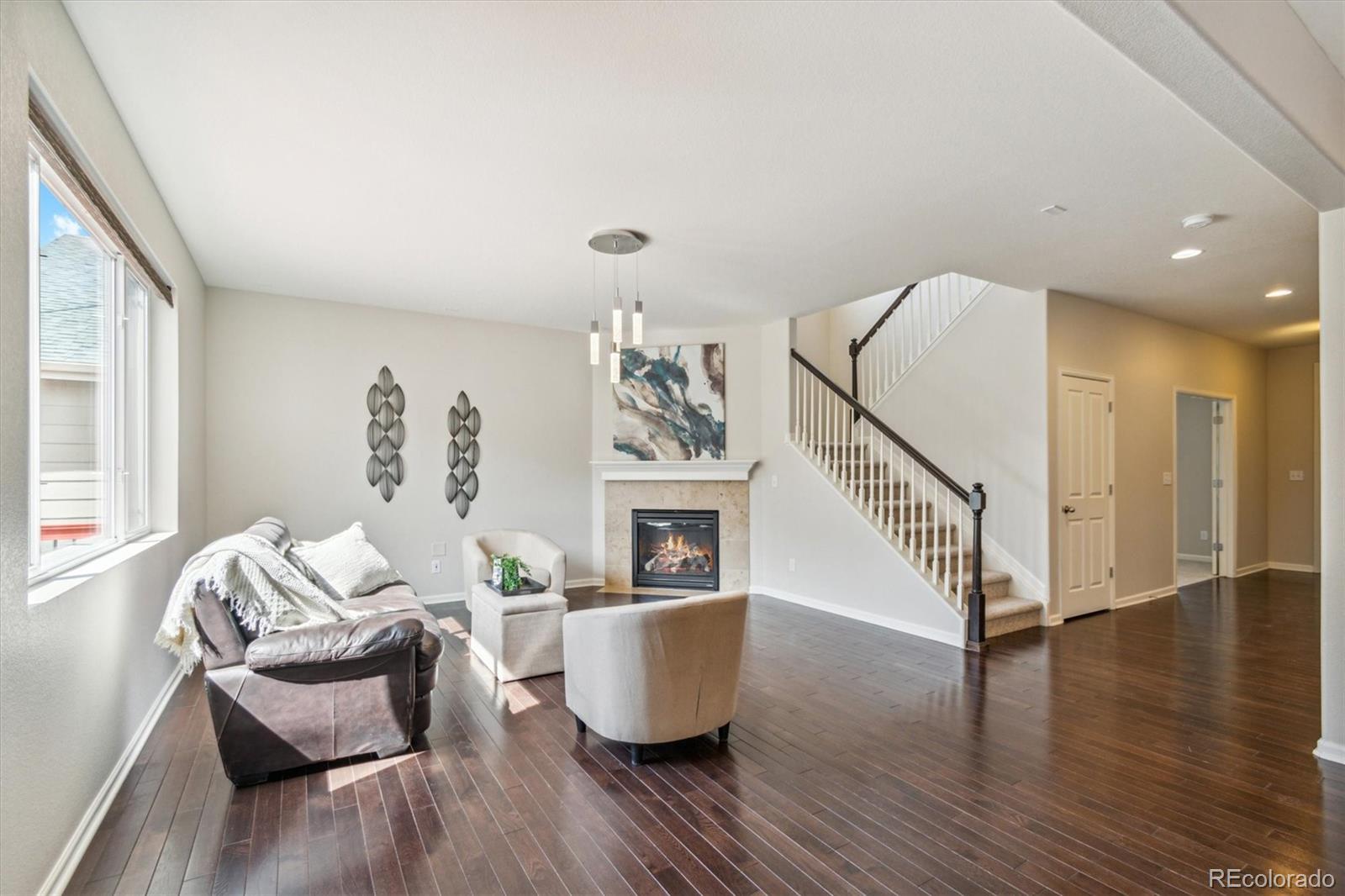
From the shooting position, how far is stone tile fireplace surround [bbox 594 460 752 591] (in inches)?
264

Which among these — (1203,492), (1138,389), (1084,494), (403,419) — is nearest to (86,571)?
(403,419)

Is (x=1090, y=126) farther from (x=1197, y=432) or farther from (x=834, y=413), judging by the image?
(x=1197, y=432)

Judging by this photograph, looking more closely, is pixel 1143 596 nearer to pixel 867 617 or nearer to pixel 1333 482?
pixel 867 617

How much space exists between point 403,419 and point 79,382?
311 centimetres

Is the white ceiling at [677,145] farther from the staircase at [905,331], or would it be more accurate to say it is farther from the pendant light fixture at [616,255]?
the staircase at [905,331]

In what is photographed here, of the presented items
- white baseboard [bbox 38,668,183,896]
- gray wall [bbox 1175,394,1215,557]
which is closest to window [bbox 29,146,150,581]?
white baseboard [bbox 38,668,183,896]

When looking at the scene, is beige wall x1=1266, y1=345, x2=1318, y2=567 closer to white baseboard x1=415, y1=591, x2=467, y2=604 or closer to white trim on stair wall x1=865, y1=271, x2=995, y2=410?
white trim on stair wall x1=865, y1=271, x2=995, y2=410

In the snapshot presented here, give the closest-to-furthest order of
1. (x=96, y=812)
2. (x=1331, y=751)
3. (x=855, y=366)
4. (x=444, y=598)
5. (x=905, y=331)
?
(x=96, y=812), (x=1331, y=751), (x=444, y=598), (x=905, y=331), (x=855, y=366)

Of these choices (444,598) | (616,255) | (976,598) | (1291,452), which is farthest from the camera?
(1291,452)

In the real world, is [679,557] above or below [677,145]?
below

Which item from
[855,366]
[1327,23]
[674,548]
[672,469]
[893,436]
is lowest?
[674,548]

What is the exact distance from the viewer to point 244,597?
2744 mm

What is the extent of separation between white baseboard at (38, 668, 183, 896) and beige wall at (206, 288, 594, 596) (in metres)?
2.16

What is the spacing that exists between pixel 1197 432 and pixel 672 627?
9074 millimetres
